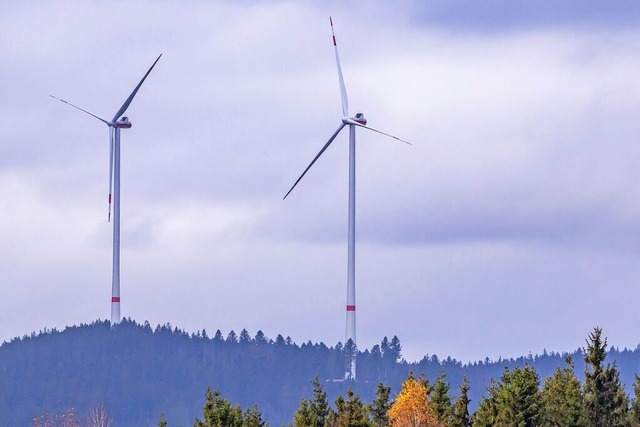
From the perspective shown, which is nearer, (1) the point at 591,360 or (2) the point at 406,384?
(1) the point at 591,360

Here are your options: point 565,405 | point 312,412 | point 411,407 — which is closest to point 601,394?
point 565,405

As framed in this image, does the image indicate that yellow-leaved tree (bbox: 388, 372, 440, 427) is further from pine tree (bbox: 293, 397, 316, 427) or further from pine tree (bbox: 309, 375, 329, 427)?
pine tree (bbox: 293, 397, 316, 427)

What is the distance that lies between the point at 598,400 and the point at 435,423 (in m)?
28.8

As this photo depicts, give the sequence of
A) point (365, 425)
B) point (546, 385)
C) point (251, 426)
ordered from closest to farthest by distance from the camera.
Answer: point (251, 426), point (365, 425), point (546, 385)

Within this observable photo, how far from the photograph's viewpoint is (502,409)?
11331 centimetres

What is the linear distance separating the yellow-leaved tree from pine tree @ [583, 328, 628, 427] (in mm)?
40776

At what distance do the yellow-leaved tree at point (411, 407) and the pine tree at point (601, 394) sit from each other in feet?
134

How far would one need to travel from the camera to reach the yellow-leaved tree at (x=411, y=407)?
16500cm

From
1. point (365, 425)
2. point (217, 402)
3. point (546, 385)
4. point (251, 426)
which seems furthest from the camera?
point (546, 385)

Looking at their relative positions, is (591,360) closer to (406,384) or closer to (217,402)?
(217,402)

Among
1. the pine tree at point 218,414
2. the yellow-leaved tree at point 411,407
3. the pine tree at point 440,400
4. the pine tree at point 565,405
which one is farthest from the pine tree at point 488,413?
the yellow-leaved tree at point 411,407

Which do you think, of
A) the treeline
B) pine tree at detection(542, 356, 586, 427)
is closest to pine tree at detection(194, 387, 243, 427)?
the treeline

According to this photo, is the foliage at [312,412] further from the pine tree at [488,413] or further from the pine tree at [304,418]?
the pine tree at [488,413]

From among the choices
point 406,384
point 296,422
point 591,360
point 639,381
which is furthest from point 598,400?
point 406,384
